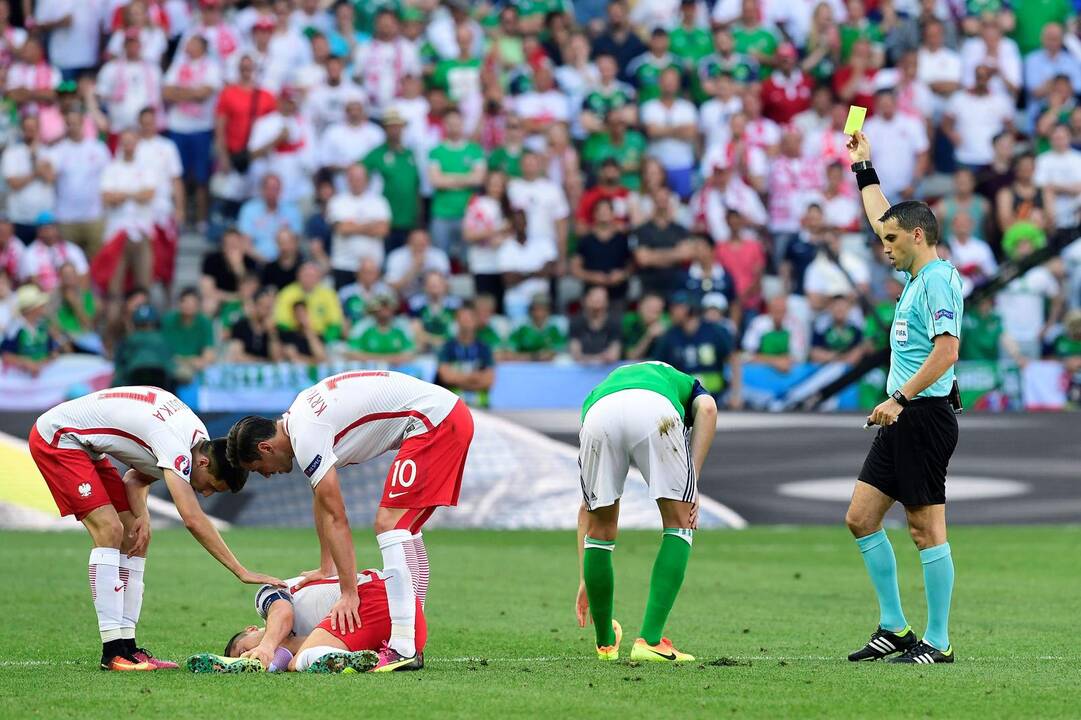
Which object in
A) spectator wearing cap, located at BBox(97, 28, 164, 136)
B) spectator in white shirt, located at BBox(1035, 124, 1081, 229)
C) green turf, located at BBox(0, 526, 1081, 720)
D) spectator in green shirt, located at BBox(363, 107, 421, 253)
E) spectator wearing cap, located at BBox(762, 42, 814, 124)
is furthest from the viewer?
spectator wearing cap, located at BBox(762, 42, 814, 124)

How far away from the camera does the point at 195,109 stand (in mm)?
22578

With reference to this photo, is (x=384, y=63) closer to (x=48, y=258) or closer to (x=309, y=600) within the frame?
(x=48, y=258)

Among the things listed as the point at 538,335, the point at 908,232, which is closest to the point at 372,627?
the point at 908,232

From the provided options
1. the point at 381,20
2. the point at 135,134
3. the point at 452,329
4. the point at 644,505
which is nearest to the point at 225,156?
the point at 135,134

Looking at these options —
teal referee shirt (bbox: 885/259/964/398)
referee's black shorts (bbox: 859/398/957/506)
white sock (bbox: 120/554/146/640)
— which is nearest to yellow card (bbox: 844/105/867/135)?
teal referee shirt (bbox: 885/259/964/398)

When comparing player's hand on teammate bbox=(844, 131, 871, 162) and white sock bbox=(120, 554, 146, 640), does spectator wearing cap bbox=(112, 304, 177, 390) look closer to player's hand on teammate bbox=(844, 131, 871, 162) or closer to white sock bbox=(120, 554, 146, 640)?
white sock bbox=(120, 554, 146, 640)

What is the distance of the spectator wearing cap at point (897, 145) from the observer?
22938 millimetres

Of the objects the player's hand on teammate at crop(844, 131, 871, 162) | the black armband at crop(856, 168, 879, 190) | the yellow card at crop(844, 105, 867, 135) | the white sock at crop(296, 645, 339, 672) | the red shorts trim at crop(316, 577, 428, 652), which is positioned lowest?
the white sock at crop(296, 645, 339, 672)

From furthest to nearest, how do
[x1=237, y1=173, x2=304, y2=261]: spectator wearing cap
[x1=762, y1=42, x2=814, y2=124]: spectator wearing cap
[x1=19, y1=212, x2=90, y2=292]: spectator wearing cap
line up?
1. [x1=762, y1=42, x2=814, y2=124]: spectator wearing cap
2. [x1=237, y1=173, x2=304, y2=261]: spectator wearing cap
3. [x1=19, y1=212, x2=90, y2=292]: spectator wearing cap

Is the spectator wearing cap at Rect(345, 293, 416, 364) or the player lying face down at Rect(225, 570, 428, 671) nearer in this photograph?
the player lying face down at Rect(225, 570, 428, 671)

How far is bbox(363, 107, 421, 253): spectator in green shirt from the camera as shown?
22016 millimetres

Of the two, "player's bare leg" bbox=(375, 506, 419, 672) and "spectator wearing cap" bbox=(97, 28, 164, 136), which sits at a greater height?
"spectator wearing cap" bbox=(97, 28, 164, 136)

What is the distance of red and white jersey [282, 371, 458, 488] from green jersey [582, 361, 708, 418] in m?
0.82

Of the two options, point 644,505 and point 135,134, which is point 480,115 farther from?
point 644,505
